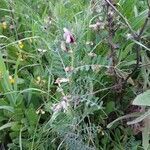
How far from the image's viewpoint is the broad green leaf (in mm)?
1504

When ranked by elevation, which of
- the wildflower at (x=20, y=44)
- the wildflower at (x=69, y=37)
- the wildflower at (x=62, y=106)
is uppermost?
the wildflower at (x=69, y=37)

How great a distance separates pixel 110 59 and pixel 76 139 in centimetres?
30

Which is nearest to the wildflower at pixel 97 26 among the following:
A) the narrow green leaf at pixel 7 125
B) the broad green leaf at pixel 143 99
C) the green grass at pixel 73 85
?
the green grass at pixel 73 85

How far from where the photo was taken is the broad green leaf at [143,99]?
1.50 metres

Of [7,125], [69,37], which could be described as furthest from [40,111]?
[69,37]

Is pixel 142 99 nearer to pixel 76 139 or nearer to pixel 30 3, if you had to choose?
pixel 76 139

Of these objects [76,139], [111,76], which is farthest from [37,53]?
[76,139]

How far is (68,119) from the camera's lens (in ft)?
5.00

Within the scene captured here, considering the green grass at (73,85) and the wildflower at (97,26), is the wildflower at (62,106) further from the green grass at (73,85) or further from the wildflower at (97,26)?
the wildflower at (97,26)

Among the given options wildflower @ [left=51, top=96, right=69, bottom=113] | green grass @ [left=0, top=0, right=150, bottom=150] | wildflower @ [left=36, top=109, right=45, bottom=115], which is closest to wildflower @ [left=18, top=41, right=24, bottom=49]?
green grass @ [left=0, top=0, right=150, bottom=150]

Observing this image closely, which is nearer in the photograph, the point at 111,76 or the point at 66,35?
the point at 66,35

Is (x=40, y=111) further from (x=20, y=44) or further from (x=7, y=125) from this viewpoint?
(x=20, y=44)

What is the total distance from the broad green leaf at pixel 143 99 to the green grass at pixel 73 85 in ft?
0.36

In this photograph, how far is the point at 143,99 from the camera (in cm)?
152
